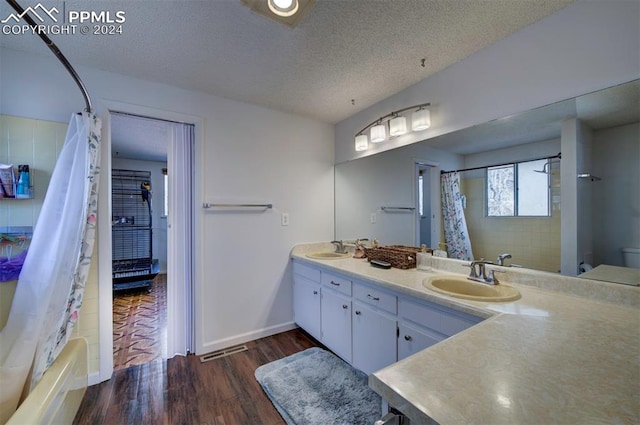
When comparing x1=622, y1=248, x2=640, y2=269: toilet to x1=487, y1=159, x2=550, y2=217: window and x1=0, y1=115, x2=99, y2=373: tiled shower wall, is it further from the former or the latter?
x1=0, y1=115, x2=99, y2=373: tiled shower wall

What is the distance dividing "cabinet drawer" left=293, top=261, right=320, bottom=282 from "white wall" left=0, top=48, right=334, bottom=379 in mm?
119

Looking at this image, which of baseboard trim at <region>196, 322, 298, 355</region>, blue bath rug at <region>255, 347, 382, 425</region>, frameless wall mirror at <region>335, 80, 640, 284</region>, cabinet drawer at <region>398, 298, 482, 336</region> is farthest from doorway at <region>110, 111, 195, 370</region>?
frameless wall mirror at <region>335, 80, 640, 284</region>

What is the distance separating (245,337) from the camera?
253 cm

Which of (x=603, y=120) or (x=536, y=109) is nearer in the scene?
(x=603, y=120)

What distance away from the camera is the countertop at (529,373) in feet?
1.86

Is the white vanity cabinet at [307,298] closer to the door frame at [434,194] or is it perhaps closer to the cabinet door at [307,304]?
the cabinet door at [307,304]

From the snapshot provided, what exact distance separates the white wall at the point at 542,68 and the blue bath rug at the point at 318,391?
1.95 meters

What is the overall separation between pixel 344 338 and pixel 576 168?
1857 mm

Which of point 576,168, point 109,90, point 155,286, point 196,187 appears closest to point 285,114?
point 196,187

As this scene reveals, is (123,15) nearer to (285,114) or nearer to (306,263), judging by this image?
(285,114)

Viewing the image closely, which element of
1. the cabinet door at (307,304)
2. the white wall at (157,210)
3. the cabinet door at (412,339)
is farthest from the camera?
the white wall at (157,210)

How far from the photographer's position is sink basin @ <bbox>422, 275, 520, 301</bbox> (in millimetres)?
1450

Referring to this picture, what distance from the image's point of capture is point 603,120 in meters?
1.31

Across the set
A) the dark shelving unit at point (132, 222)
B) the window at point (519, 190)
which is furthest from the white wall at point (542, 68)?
the dark shelving unit at point (132, 222)
